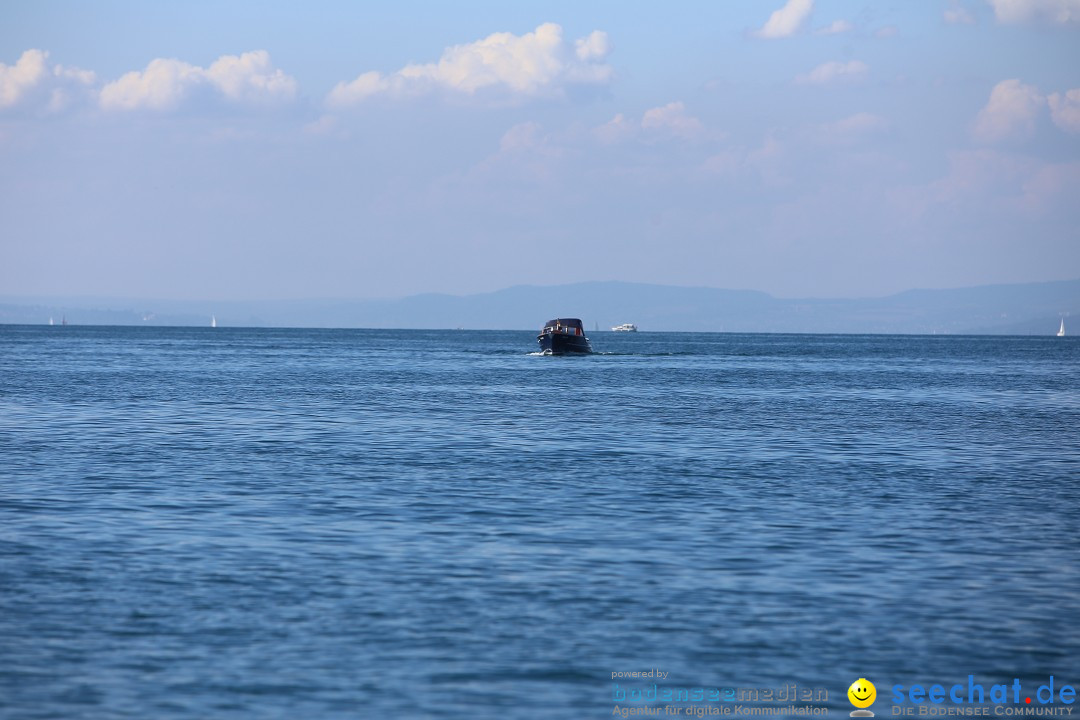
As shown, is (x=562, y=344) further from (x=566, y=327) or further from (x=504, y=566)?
(x=504, y=566)

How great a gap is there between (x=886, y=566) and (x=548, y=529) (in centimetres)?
653

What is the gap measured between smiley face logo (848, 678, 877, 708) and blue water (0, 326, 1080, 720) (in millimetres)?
204

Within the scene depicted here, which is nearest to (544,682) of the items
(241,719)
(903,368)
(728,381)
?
(241,719)

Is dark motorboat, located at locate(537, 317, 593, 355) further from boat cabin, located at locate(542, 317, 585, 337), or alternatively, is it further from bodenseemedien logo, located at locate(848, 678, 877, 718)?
bodenseemedien logo, located at locate(848, 678, 877, 718)

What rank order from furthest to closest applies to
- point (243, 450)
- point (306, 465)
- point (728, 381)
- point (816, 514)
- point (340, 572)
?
point (728, 381) → point (243, 450) → point (306, 465) → point (816, 514) → point (340, 572)

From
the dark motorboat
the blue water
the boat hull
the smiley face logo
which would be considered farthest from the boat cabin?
the smiley face logo

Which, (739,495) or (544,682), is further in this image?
(739,495)

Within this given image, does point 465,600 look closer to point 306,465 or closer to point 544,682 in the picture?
point 544,682

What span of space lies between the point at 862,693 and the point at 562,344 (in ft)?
392

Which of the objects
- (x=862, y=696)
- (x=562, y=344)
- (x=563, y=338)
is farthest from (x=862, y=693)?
(x=562, y=344)

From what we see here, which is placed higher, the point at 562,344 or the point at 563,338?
the point at 563,338

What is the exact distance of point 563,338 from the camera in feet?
434

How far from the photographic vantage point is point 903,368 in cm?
12375

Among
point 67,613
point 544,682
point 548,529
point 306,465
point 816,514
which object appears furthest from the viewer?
point 306,465
